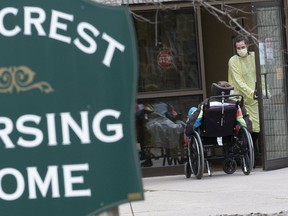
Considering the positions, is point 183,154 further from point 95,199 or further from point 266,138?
point 95,199

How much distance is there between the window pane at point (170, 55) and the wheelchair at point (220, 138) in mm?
1691

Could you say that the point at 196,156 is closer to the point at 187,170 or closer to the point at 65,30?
the point at 187,170

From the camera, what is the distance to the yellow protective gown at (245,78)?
13.9 meters

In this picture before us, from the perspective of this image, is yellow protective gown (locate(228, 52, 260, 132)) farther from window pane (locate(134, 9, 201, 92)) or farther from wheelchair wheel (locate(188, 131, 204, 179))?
wheelchair wheel (locate(188, 131, 204, 179))

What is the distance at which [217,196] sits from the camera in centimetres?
1080

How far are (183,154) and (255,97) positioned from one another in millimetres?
1536

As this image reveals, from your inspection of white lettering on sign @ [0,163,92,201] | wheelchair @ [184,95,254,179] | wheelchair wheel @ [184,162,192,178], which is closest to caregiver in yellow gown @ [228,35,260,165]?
wheelchair @ [184,95,254,179]

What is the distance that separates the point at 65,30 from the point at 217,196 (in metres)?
5.49

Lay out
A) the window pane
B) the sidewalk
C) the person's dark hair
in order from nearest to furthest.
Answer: the sidewalk < the person's dark hair < the window pane

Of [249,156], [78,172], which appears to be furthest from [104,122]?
[249,156]

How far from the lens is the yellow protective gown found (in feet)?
45.7

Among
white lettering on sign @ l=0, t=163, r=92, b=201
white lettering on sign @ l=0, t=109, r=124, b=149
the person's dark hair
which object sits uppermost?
the person's dark hair

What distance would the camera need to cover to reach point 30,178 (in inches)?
225

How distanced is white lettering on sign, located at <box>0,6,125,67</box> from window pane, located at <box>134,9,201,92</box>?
890 centimetres
